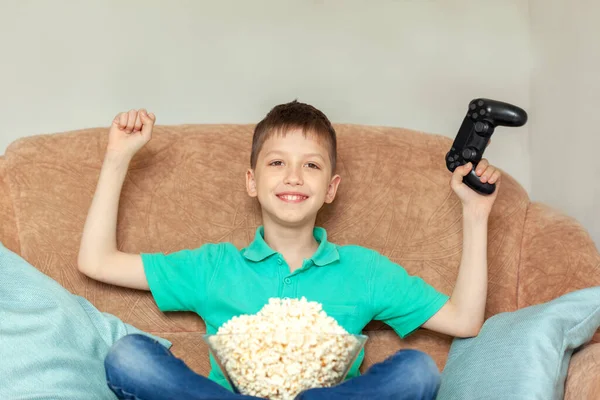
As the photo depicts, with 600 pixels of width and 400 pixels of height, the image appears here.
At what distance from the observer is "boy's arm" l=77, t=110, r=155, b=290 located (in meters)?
2.00

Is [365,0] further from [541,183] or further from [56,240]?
[56,240]

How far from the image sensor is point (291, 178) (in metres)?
1.98

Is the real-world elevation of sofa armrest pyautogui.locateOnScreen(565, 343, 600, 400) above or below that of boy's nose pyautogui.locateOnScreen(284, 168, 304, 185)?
below

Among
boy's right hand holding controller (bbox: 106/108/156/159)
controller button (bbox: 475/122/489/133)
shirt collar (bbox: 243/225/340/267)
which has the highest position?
controller button (bbox: 475/122/489/133)

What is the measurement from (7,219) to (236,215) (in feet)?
1.91

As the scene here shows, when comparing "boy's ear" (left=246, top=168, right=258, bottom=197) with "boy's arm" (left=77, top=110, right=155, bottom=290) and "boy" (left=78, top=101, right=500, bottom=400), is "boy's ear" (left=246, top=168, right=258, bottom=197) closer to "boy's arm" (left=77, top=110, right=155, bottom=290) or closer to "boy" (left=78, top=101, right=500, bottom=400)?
"boy" (left=78, top=101, right=500, bottom=400)

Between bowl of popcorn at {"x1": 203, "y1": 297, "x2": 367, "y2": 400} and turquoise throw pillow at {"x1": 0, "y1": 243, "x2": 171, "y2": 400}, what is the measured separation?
0.39 m

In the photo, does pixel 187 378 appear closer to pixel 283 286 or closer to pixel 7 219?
pixel 283 286

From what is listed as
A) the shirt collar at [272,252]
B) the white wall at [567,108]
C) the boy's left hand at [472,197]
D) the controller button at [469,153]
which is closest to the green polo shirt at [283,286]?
the shirt collar at [272,252]

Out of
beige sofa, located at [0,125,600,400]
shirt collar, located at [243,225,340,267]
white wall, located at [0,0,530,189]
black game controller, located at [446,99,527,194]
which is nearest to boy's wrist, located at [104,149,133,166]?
beige sofa, located at [0,125,600,400]

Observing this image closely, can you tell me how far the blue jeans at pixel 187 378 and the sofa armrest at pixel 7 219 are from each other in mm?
627

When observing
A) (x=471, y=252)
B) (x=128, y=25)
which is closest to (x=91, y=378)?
(x=471, y=252)

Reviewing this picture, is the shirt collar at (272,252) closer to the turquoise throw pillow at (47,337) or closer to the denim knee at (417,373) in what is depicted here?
the turquoise throw pillow at (47,337)

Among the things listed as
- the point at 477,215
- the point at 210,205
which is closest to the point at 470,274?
the point at 477,215
